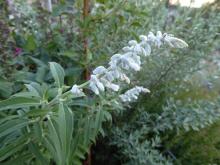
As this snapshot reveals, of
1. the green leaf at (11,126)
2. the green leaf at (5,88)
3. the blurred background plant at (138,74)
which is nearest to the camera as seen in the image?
the green leaf at (11,126)

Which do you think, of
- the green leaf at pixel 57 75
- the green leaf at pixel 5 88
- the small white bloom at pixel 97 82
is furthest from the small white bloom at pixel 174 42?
the green leaf at pixel 5 88

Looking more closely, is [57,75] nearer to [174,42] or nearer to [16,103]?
[16,103]

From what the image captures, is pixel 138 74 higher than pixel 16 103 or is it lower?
lower

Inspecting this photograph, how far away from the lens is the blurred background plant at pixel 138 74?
176 centimetres

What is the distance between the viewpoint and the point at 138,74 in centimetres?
206

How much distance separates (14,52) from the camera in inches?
67.7

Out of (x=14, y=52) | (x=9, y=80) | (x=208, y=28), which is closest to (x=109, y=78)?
(x=9, y=80)

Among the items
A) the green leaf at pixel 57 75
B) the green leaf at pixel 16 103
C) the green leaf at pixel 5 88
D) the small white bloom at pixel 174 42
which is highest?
the small white bloom at pixel 174 42

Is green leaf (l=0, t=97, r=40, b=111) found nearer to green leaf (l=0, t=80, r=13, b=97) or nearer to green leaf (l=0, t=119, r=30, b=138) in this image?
green leaf (l=0, t=119, r=30, b=138)

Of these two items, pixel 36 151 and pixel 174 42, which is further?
pixel 36 151

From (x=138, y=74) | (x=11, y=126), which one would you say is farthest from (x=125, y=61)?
(x=138, y=74)

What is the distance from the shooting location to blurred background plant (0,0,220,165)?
176 centimetres

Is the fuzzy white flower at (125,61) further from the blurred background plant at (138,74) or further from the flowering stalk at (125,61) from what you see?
the blurred background plant at (138,74)

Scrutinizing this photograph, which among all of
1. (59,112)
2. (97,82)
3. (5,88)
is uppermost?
(97,82)
